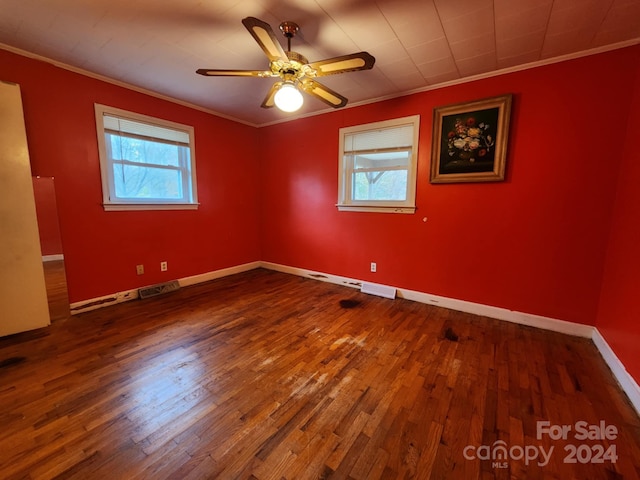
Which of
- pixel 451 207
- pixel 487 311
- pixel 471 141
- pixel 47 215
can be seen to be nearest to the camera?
pixel 47 215

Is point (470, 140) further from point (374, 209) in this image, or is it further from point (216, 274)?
point (216, 274)

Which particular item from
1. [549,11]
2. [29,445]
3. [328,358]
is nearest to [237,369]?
[328,358]

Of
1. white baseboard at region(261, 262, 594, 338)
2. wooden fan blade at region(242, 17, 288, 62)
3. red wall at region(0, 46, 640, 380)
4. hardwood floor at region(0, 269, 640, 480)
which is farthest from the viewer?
white baseboard at region(261, 262, 594, 338)

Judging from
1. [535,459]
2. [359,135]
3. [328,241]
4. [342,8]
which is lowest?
[535,459]

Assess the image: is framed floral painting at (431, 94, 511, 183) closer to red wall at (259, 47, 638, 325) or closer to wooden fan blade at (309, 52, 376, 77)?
red wall at (259, 47, 638, 325)

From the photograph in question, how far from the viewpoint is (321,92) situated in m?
2.18

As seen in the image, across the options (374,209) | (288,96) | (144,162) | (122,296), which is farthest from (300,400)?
(144,162)

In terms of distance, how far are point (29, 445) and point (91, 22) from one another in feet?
8.71

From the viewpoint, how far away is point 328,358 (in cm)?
205

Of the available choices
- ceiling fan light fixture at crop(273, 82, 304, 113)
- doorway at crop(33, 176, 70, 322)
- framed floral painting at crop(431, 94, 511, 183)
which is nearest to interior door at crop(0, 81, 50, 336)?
doorway at crop(33, 176, 70, 322)

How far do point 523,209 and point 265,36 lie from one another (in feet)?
8.71

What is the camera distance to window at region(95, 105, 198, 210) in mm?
2889

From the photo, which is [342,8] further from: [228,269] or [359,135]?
[228,269]

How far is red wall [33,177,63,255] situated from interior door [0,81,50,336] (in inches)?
3.9
